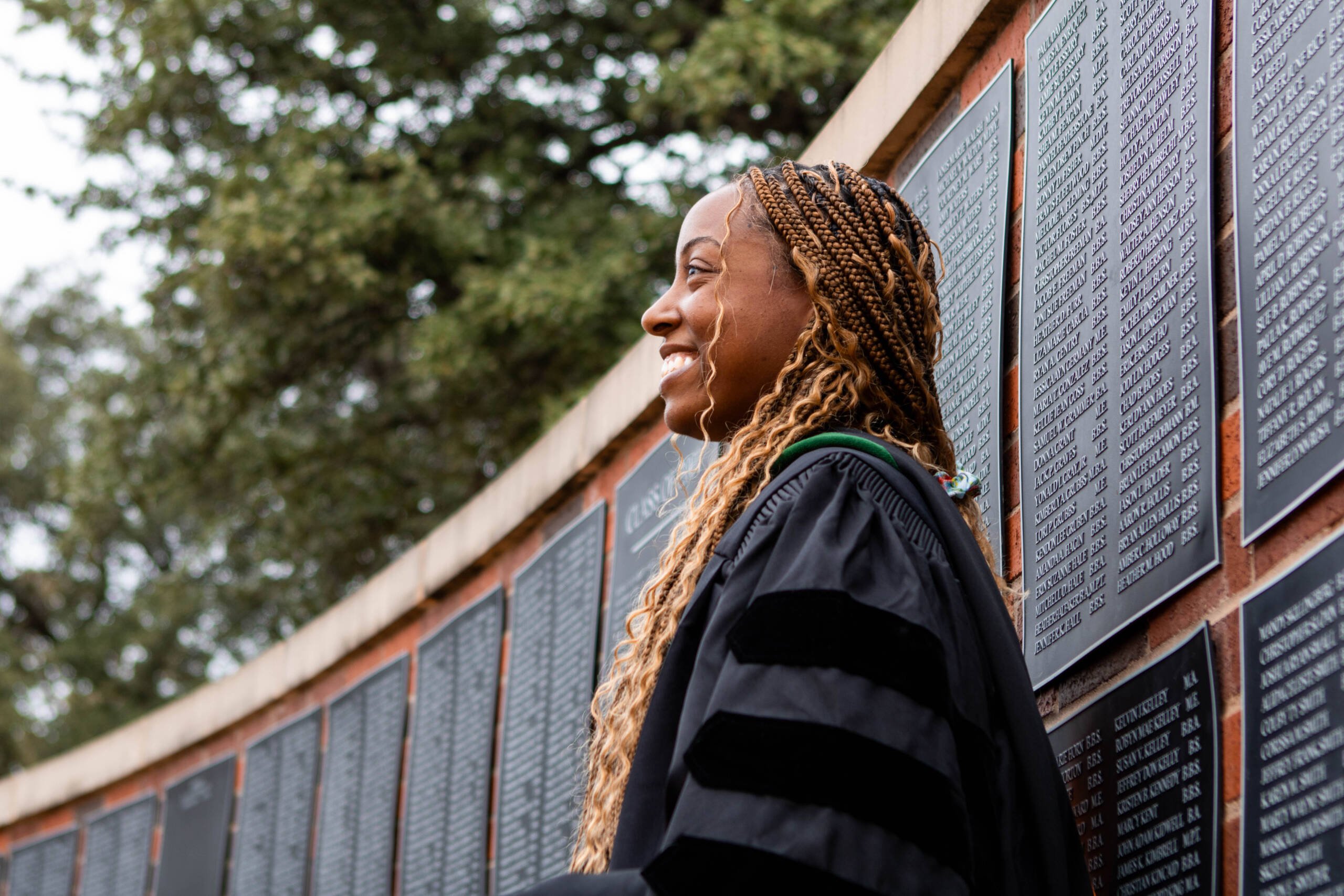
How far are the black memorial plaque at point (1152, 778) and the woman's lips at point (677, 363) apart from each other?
87 centimetres

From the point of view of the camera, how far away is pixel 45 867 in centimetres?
903

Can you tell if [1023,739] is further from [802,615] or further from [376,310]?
[376,310]

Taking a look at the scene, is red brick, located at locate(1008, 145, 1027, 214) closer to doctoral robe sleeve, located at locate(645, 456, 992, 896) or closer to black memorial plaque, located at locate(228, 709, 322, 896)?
doctoral robe sleeve, located at locate(645, 456, 992, 896)

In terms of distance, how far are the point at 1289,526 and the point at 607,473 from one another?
3412mm

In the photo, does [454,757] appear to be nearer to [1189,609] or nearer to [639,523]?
[639,523]

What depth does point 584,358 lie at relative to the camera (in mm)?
9344

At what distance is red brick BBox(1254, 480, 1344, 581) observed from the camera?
6.93 feet

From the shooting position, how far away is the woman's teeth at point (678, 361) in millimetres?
2633

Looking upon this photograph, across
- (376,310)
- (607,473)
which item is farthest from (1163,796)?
(376,310)

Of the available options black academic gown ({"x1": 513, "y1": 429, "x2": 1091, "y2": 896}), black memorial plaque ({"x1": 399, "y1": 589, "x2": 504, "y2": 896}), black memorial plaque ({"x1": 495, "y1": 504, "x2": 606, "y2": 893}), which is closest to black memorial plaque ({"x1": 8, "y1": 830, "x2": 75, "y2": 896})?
black memorial plaque ({"x1": 399, "y1": 589, "x2": 504, "y2": 896})

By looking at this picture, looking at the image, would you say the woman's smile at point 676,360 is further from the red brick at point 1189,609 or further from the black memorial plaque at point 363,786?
the black memorial plaque at point 363,786

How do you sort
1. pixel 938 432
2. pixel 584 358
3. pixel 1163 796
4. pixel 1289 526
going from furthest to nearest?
pixel 584 358, pixel 938 432, pixel 1163 796, pixel 1289 526

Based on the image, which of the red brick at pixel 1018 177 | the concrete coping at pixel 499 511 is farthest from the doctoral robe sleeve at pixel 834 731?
the concrete coping at pixel 499 511

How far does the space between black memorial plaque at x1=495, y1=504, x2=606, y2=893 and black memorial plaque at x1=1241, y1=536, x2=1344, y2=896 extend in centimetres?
285
